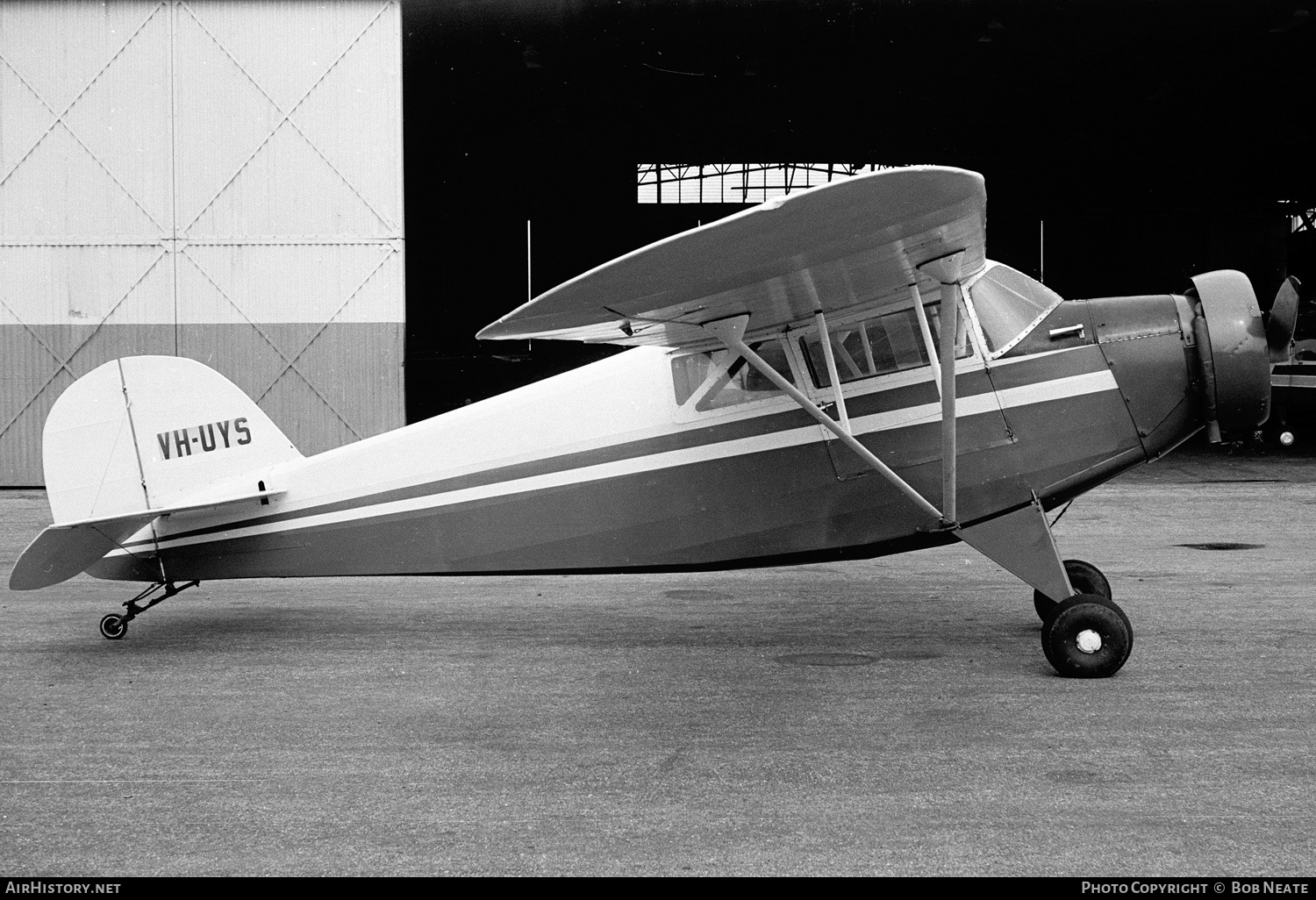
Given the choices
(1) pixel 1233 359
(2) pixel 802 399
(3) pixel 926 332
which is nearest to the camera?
(2) pixel 802 399

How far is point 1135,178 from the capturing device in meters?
35.1

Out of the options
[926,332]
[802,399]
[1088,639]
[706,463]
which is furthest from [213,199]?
[1088,639]

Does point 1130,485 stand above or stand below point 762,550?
below

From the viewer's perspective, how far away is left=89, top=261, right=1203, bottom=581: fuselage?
632 centimetres

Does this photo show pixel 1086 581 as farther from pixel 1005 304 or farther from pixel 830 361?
pixel 830 361

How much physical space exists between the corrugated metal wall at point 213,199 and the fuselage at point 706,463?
356 inches

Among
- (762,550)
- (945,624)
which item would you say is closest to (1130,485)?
(945,624)

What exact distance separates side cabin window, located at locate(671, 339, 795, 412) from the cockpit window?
3.89 feet

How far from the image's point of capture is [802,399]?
5.89 m

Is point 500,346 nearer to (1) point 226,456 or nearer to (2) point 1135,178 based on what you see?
(2) point 1135,178

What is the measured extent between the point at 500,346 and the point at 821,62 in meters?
15.8

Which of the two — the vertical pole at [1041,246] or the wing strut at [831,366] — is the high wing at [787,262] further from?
the vertical pole at [1041,246]

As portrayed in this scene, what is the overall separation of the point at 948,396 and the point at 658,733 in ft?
7.69

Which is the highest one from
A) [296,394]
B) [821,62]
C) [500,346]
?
[821,62]
